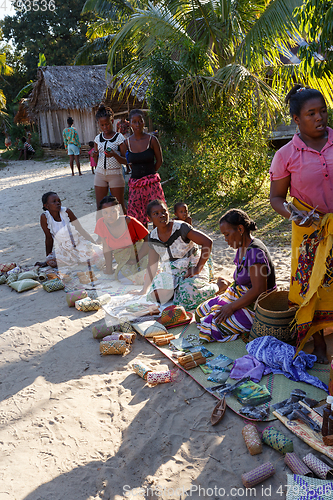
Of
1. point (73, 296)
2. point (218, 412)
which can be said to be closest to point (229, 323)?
point (218, 412)

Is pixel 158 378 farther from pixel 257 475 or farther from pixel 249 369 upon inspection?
pixel 257 475

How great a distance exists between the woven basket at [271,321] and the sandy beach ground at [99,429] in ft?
2.14

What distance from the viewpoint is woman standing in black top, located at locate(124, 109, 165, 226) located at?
489cm

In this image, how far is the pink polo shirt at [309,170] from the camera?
2.50m

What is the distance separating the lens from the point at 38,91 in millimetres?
19344

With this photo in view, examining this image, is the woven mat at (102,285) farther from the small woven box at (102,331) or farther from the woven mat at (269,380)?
the woven mat at (269,380)

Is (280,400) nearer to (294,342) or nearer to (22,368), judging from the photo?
(294,342)

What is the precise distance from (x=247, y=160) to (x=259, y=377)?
219 inches

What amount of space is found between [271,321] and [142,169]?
2773 millimetres

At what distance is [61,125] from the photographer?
19.5 meters

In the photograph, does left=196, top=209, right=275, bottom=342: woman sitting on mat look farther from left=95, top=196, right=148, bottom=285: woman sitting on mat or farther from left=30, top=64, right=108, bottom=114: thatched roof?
left=30, top=64, right=108, bottom=114: thatched roof

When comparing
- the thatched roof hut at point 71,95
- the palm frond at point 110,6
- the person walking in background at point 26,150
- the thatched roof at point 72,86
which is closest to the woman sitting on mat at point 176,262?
the palm frond at point 110,6

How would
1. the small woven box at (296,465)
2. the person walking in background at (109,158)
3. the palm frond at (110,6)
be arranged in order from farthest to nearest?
1. the palm frond at (110,6)
2. the person walking in background at (109,158)
3. the small woven box at (296,465)

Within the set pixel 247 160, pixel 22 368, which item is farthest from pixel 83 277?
pixel 247 160
